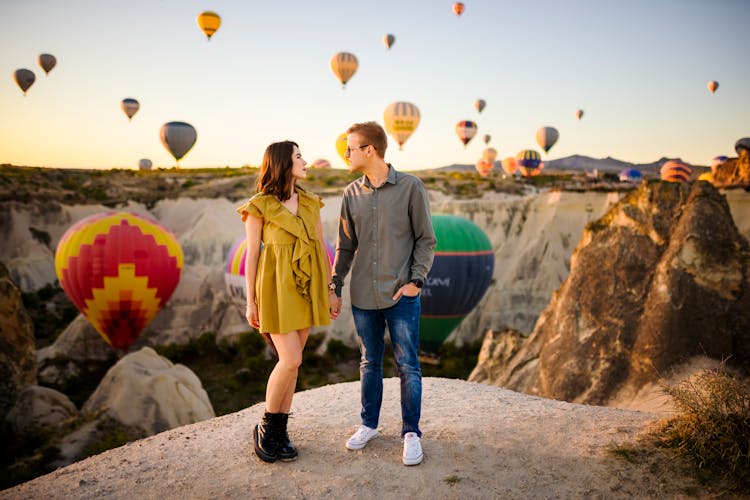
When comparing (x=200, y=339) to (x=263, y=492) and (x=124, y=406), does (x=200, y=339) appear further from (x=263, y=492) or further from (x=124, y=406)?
(x=263, y=492)

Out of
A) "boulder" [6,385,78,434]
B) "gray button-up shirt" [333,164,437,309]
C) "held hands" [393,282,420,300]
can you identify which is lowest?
A: "boulder" [6,385,78,434]

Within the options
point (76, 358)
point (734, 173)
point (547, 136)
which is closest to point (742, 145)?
point (734, 173)

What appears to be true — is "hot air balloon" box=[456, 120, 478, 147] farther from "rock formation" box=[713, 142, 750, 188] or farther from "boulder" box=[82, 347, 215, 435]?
"boulder" box=[82, 347, 215, 435]

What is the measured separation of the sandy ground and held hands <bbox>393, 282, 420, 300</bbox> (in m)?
1.07

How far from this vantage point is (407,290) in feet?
12.4

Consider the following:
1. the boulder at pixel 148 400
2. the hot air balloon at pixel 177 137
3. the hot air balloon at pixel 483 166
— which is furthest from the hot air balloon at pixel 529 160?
the boulder at pixel 148 400

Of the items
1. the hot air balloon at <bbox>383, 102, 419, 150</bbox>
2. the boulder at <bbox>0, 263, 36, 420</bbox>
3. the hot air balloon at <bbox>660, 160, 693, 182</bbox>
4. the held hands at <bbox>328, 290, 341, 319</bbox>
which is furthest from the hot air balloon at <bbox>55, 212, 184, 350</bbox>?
the hot air balloon at <bbox>660, 160, 693, 182</bbox>

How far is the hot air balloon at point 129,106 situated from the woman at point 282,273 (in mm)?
47550

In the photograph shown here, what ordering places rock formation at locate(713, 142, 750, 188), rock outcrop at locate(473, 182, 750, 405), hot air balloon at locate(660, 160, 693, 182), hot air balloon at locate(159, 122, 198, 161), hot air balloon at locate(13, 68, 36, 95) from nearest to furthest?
rock outcrop at locate(473, 182, 750, 405), rock formation at locate(713, 142, 750, 188), hot air balloon at locate(159, 122, 198, 161), hot air balloon at locate(13, 68, 36, 95), hot air balloon at locate(660, 160, 693, 182)

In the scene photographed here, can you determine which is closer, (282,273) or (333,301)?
(282,273)

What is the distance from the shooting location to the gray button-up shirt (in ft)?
12.6

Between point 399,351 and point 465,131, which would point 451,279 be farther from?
point 465,131

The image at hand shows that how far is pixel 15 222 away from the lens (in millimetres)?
31938

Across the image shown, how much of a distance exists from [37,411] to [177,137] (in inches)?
1225
